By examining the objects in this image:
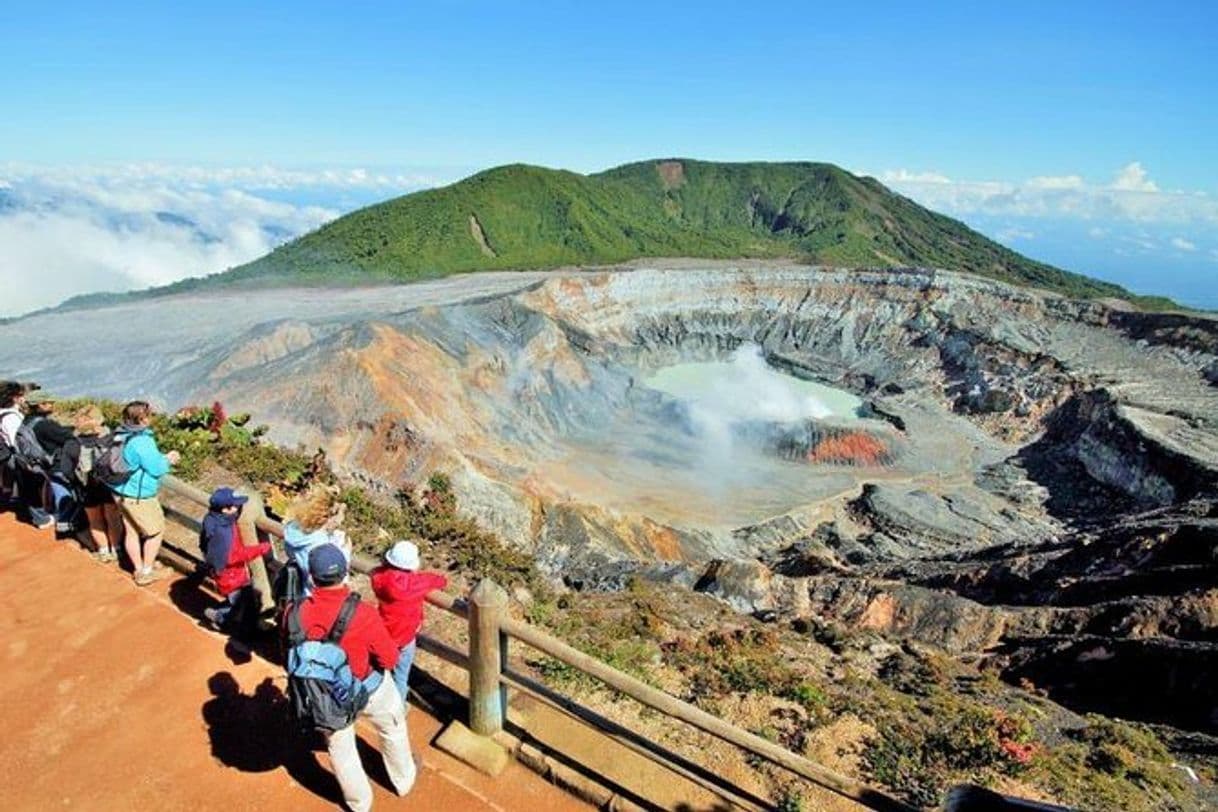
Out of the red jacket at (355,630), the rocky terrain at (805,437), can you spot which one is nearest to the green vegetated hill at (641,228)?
the rocky terrain at (805,437)

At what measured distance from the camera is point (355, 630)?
514cm

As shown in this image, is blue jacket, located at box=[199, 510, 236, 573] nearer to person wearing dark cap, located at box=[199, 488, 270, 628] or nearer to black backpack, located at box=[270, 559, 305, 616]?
person wearing dark cap, located at box=[199, 488, 270, 628]

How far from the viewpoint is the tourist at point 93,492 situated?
8914 millimetres

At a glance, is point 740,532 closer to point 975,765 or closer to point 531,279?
point 975,765

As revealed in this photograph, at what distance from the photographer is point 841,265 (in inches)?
3292

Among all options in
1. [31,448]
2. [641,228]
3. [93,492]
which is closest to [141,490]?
[93,492]

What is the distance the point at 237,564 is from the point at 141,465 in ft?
5.83

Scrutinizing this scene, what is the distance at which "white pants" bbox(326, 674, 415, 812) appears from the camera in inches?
218

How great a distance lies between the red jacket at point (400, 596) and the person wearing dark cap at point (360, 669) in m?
0.40

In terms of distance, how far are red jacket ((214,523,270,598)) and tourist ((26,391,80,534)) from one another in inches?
129

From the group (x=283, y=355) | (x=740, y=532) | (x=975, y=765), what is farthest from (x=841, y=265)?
(x=975, y=765)

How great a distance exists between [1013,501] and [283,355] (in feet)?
134

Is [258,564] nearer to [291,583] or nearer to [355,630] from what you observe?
[291,583]

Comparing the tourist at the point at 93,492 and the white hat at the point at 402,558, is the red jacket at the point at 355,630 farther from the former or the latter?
the tourist at the point at 93,492
